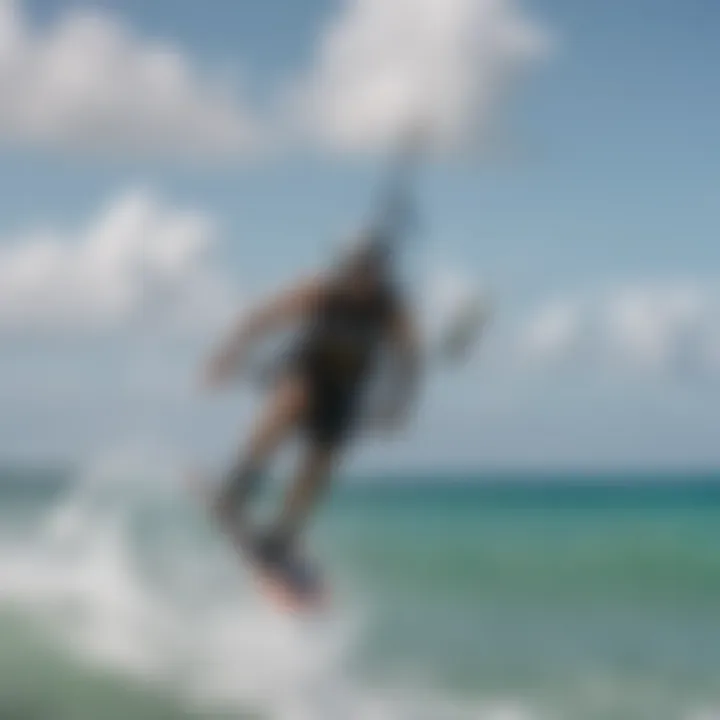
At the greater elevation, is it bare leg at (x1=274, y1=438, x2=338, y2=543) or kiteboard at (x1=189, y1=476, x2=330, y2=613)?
bare leg at (x1=274, y1=438, x2=338, y2=543)

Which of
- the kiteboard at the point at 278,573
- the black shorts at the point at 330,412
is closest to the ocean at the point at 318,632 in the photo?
the kiteboard at the point at 278,573

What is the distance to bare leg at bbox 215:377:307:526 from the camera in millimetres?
6512

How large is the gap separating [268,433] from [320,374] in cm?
38

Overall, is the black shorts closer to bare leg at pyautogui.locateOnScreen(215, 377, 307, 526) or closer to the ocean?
bare leg at pyautogui.locateOnScreen(215, 377, 307, 526)

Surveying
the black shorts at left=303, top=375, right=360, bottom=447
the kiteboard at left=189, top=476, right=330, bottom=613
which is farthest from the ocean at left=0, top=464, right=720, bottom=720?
the black shorts at left=303, top=375, right=360, bottom=447

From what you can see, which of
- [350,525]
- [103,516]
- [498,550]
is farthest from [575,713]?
[350,525]

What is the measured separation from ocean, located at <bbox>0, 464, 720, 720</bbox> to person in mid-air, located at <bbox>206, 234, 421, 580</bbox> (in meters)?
0.44

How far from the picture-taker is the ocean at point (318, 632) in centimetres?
812

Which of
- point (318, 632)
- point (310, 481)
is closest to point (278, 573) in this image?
point (310, 481)

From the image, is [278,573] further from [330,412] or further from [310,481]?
[330,412]

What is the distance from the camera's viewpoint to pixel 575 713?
859cm

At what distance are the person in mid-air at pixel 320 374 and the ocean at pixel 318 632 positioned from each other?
1.44 feet

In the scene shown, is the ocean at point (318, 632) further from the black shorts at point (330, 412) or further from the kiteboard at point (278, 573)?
the black shorts at point (330, 412)

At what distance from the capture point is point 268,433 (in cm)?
658
